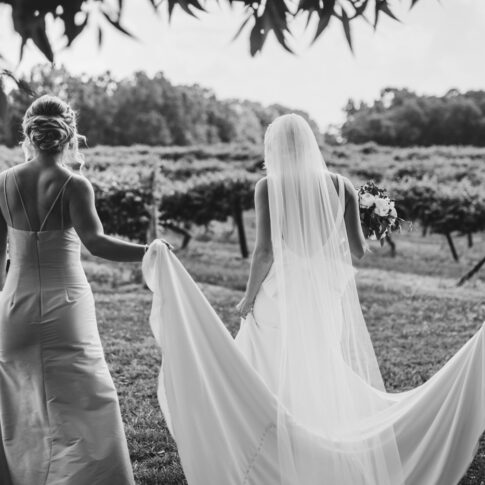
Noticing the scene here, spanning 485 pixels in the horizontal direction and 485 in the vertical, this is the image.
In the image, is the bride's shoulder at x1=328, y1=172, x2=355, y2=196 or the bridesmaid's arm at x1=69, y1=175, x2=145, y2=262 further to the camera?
the bride's shoulder at x1=328, y1=172, x2=355, y2=196

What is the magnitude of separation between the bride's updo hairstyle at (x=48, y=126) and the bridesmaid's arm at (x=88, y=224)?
16 centimetres

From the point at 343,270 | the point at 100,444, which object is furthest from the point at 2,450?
the point at 343,270

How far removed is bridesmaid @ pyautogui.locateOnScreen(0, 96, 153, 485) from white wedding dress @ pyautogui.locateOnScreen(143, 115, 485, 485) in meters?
0.31

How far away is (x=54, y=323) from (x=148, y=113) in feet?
117

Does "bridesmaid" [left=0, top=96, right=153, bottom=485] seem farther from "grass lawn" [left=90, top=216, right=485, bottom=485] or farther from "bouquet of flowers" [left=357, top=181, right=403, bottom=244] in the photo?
"bouquet of flowers" [left=357, top=181, right=403, bottom=244]

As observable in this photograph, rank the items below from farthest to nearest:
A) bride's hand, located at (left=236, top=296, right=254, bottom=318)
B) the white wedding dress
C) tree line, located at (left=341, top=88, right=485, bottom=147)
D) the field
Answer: tree line, located at (left=341, top=88, right=485, bottom=147) → the field → bride's hand, located at (left=236, top=296, right=254, bottom=318) → the white wedding dress

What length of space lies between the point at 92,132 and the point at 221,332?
1352 inches

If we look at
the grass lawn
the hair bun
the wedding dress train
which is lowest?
the grass lawn

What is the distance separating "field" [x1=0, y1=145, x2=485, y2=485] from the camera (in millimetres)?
4965

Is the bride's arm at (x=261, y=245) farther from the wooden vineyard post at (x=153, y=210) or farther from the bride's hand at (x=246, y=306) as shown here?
the wooden vineyard post at (x=153, y=210)

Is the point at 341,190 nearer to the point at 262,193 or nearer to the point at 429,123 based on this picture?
the point at 262,193

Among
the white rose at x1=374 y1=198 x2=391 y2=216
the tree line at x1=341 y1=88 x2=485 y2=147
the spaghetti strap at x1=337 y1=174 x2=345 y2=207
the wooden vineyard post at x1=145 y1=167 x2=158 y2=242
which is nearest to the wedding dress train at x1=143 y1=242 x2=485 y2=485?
the spaghetti strap at x1=337 y1=174 x2=345 y2=207

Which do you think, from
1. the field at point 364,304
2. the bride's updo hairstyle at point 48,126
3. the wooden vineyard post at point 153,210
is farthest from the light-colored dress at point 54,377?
the wooden vineyard post at point 153,210

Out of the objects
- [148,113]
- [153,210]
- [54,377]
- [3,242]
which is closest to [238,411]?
[54,377]
